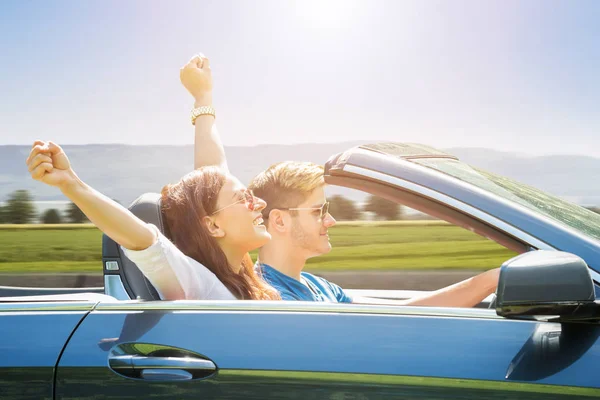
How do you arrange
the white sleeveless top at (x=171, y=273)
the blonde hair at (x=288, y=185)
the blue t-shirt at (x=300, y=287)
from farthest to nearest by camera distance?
the blonde hair at (x=288, y=185) < the blue t-shirt at (x=300, y=287) < the white sleeveless top at (x=171, y=273)

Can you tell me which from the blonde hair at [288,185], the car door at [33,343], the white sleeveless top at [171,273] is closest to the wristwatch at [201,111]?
the blonde hair at [288,185]

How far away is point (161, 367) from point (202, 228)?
681mm

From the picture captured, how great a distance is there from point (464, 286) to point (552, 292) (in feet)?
2.93

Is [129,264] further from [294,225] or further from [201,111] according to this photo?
[201,111]

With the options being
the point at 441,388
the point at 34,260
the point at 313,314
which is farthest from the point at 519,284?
the point at 34,260

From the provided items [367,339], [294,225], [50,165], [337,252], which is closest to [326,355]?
[367,339]

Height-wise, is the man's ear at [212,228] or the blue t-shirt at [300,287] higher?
the man's ear at [212,228]

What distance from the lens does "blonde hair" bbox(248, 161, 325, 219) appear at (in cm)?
251

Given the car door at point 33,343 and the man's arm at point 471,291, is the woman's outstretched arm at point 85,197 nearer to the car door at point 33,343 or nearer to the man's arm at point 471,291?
the car door at point 33,343

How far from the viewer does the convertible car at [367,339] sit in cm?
139

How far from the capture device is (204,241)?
210 centimetres

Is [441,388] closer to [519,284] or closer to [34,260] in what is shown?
[519,284]

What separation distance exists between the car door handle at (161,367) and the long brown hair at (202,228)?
0.55 metres

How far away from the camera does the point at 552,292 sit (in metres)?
1.33
